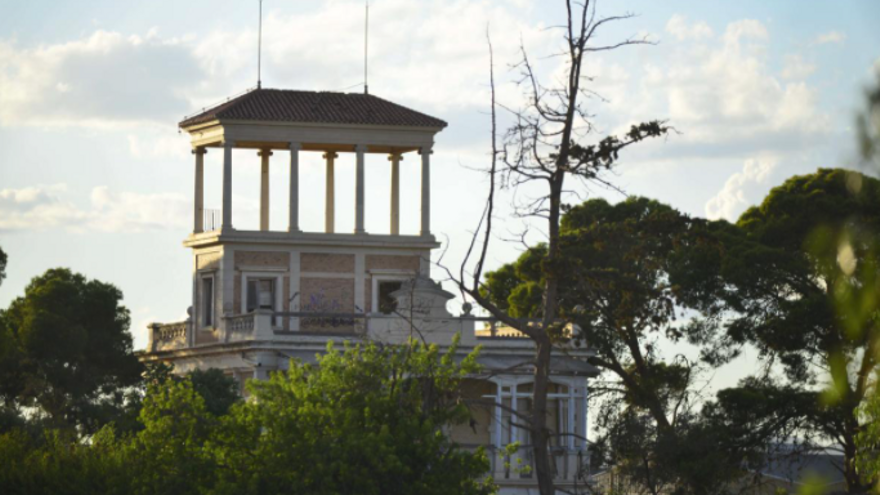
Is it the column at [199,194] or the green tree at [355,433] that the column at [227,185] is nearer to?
the column at [199,194]

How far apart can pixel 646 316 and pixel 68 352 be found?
26.3 m

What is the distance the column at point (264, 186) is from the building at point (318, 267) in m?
0.03

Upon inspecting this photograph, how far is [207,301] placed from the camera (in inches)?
2050

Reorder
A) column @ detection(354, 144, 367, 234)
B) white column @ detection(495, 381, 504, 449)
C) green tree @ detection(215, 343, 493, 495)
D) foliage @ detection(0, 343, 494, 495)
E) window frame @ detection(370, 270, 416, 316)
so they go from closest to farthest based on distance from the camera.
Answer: green tree @ detection(215, 343, 493, 495), foliage @ detection(0, 343, 494, 495), white column @ detection(495, 381, 504, 449), window frame @ detection(370, 270, 416, 316), column @ detection(354, 144, 367, 234)

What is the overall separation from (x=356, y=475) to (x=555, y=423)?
2310 centimetres

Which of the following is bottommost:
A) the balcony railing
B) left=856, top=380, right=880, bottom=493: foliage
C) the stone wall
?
the balcony railing

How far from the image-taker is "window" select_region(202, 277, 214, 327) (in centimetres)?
5138

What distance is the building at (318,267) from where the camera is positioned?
48062mm

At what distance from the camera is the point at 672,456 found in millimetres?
38250

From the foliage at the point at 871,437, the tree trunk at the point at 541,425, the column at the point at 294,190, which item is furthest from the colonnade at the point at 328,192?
the foliage at the point at 871,437

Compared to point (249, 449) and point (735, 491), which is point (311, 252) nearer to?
point (735, 491)

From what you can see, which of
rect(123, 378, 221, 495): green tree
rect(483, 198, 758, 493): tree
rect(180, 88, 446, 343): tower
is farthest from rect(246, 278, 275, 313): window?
rect(123, 378, 221, 495): green tree

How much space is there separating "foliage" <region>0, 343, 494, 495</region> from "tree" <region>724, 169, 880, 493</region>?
1347cm

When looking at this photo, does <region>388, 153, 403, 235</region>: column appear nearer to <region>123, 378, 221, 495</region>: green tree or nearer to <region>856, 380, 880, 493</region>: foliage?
<region>123, 378, 221, 495</region>: green tree
